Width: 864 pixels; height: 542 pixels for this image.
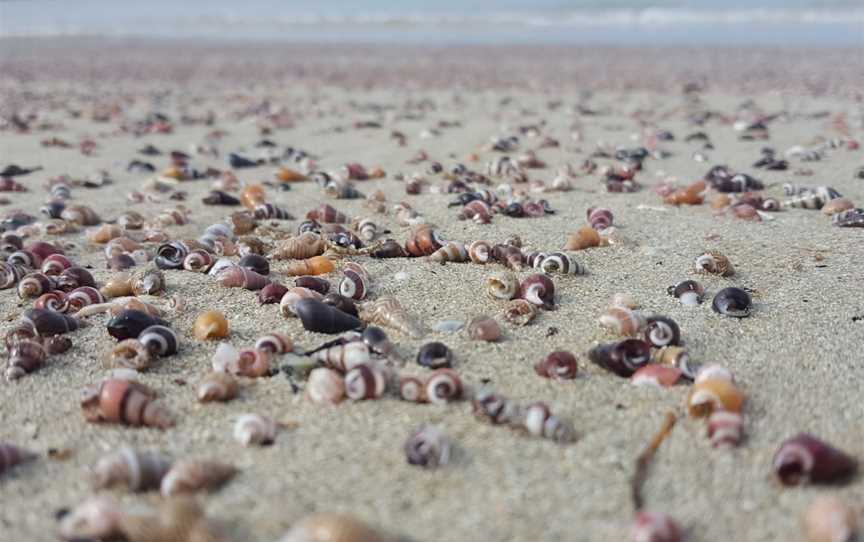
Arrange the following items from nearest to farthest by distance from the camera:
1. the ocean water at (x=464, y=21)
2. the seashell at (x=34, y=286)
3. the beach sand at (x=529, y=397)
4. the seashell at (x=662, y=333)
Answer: the beach sand at (x=529, y=397), the seashell at (x=662, y=333), the seashell at (x=34, y=286), the ocean water at (x=464, y=21)

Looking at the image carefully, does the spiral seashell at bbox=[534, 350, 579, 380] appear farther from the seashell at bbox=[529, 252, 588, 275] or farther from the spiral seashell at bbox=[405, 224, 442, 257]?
the spiral seashell at bbox=[405, 224, 442, 257]

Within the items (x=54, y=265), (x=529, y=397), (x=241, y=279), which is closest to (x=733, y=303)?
(x=529, y=397)

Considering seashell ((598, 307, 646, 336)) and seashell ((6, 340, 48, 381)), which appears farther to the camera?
seashell ((598, 307, 646, 336))

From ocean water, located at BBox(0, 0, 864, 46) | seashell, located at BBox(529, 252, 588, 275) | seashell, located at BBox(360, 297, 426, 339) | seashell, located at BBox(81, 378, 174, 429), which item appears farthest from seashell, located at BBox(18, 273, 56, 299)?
ocean water, located at BBox(0, 0, 864, 46)

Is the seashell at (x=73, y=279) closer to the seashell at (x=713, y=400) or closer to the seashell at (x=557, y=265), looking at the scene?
the seashell at (x=557, y=265)

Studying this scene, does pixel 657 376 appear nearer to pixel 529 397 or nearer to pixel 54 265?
pixel 529 397

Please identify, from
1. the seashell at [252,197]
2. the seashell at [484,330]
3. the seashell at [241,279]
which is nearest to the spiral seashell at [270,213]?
the seashell at [252,197]

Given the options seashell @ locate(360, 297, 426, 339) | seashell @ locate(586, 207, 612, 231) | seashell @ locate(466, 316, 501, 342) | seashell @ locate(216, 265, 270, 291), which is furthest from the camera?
seashell @ locate(586, 207, 612, 231)
